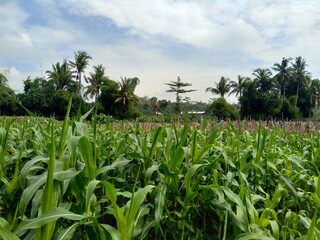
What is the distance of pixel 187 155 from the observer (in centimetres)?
191

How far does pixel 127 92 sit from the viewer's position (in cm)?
4381

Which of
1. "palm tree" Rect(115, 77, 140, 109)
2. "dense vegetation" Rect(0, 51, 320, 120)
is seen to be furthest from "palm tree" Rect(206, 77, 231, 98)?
"palm tree" Rect(115, 77, 140, 109)

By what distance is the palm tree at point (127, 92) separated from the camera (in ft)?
139

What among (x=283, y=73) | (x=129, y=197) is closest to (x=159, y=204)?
(x=129, y=197)

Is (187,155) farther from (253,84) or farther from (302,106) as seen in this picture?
(302,106)

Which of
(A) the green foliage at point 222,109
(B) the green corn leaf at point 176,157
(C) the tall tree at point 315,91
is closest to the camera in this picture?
(B) the green corn leaf at point 176,157

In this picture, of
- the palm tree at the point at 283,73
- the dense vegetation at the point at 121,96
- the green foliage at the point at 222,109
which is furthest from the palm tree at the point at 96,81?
the palm tree at the point at 283,73

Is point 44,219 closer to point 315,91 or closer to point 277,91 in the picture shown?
point 277,91

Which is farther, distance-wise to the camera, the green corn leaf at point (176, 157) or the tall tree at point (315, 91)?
the tall tree at point (315, 91)

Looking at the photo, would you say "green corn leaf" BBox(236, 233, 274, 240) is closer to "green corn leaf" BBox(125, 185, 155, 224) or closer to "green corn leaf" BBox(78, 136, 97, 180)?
"green corn leaf" BBox(125, 185, 155, 224)

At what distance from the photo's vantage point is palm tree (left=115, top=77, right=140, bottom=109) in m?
42.4

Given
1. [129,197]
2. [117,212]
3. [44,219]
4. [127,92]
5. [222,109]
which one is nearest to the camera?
[44,219]

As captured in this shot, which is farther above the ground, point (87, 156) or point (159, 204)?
point (87, 156)

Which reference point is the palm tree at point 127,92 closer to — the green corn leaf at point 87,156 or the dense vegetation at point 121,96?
the dense vegetation at point 121,96
